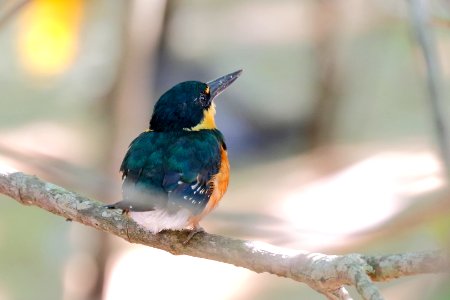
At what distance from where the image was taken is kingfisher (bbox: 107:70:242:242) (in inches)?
112

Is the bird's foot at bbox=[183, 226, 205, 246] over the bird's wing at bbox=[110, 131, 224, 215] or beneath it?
beneath

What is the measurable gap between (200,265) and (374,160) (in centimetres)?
193

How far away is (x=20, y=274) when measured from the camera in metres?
5.96

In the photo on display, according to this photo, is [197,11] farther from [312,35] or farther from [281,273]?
[281,273]

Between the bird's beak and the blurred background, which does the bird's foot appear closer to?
the bird's beak

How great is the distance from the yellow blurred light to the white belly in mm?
1457

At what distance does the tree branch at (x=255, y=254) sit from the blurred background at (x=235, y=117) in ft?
4.17

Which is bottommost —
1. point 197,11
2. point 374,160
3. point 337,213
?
point 337,213

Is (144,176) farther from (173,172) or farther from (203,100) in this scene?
(203,100)

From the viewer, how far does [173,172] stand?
2.99 metres

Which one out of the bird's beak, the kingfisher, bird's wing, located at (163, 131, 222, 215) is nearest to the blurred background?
the bird's beak

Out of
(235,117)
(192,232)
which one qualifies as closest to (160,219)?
(192,232)

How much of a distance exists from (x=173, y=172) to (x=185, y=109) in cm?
56

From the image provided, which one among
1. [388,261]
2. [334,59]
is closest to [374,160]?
[334,59]
